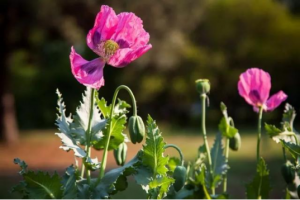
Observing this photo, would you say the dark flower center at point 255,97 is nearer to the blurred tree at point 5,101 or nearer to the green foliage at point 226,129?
the green foliage at point 226,129

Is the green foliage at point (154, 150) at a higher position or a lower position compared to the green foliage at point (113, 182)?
higher

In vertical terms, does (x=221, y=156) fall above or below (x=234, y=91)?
below

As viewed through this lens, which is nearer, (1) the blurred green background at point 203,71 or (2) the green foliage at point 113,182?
(2) the green foliage at point 113,182

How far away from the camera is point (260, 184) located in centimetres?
60

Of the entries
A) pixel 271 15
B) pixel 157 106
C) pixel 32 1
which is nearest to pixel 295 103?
pixel 271 15

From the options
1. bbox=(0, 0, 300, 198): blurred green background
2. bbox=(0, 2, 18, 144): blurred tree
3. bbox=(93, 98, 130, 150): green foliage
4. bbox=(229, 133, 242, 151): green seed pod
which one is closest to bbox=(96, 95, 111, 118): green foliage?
bbox=(93, 98, 130, 150): green foliage

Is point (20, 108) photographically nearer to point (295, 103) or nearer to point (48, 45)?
point (48, 45)

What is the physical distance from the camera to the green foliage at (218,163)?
620 mm

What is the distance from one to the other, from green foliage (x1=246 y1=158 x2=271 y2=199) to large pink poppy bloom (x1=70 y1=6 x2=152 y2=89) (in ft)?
0.62

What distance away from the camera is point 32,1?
7.53 m

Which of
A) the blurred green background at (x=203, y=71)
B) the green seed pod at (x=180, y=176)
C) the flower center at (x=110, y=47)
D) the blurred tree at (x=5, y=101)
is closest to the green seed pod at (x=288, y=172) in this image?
the green seed pod at (x=180, y=176)

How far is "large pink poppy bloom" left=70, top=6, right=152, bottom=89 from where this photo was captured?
1.63ft

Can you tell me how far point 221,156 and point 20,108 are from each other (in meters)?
12.3

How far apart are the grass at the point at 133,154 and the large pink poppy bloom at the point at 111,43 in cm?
454
